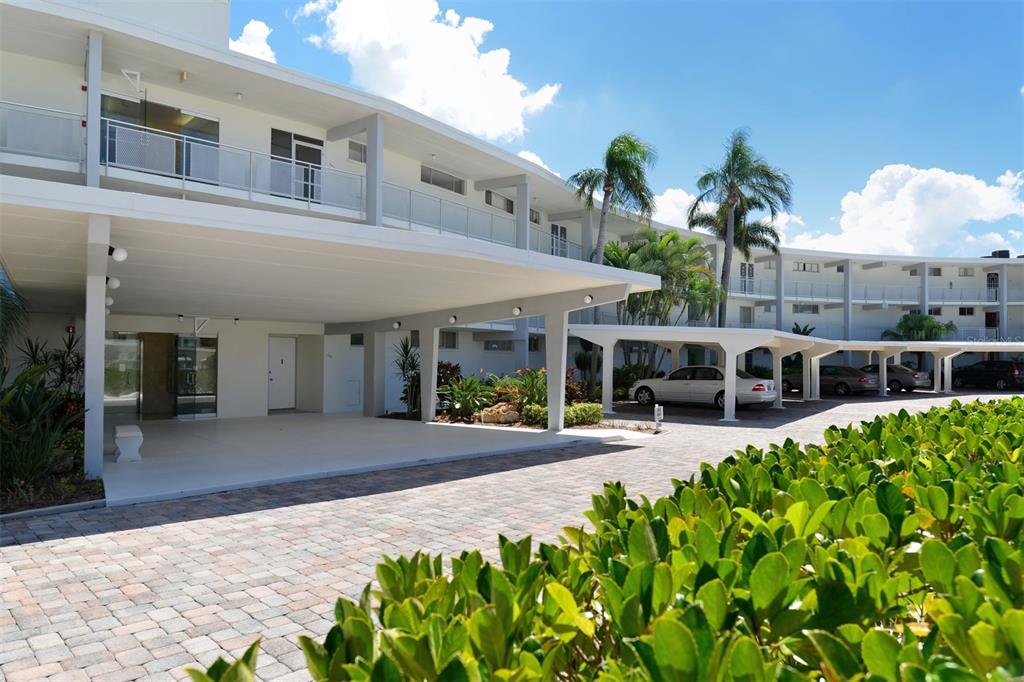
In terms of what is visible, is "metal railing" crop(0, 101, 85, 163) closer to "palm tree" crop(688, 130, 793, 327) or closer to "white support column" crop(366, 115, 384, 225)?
"white support column" crop(366, 115, 384, 225)

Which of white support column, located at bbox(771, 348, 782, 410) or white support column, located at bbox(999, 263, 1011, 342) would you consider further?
white support column, located at bbox(999, 263, 1011, 342)

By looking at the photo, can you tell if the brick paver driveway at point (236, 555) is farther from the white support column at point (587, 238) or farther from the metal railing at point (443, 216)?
the white support column at point (587, 238)

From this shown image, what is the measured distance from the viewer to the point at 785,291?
3997cm

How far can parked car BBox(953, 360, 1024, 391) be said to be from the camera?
3303cm

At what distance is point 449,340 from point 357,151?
783cm

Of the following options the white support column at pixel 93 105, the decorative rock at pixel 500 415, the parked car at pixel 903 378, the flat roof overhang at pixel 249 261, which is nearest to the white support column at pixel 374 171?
the flat roof overhang at pixel 249 261

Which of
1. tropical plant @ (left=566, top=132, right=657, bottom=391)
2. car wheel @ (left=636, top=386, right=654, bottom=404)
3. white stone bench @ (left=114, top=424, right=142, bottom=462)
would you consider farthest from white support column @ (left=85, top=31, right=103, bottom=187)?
car wheel @ (left=636, top=386, right=654, bottom=404)

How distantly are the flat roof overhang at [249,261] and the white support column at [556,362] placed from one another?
78 cm

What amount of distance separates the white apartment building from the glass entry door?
0.16ft

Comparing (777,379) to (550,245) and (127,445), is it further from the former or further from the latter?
(127,445)

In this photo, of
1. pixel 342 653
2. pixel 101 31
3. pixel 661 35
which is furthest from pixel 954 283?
pixel 342 653

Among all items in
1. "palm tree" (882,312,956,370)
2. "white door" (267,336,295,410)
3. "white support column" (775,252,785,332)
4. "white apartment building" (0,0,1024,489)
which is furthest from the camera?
"palm tree" (882,312,956,370)

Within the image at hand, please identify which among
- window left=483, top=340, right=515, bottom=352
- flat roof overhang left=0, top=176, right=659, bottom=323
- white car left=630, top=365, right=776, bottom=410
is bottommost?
white car left=630, top=365, right=776, bottom=410


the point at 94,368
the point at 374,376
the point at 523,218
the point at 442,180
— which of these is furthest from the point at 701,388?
the point at 94,368
